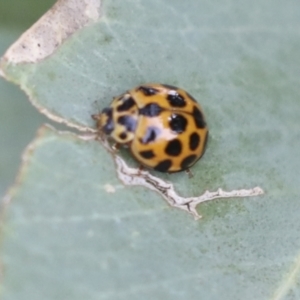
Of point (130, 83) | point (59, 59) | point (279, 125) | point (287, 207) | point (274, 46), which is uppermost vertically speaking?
point (59, 59)

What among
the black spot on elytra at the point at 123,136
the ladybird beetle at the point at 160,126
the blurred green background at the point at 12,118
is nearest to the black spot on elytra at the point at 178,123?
the ladybird beetle at the point at 160,126

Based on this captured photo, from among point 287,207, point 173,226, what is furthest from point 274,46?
point 173,226

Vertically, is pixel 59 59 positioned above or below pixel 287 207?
above

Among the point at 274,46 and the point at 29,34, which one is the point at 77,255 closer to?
the point at 29,34

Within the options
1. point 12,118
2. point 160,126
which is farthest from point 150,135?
point 12,118

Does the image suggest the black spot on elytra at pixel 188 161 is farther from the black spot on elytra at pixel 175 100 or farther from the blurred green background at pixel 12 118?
the blurred green background at pixel 12 118

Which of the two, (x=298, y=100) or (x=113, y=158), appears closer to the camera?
(x=113, y=158)

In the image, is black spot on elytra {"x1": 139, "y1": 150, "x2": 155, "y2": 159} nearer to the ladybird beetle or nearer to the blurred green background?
the ladybird beetle
